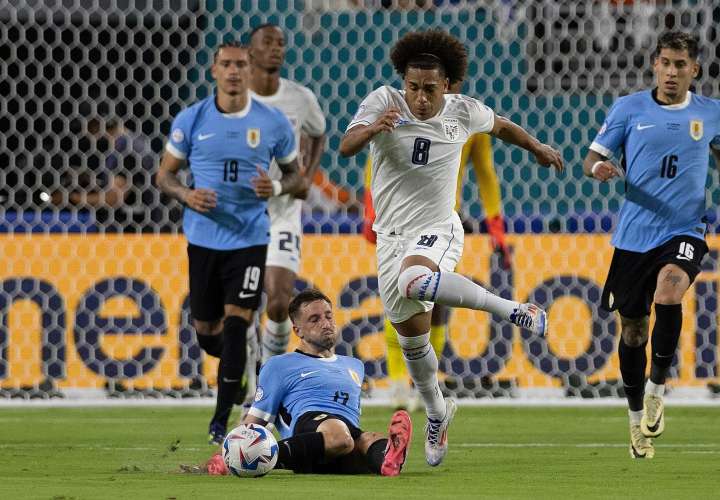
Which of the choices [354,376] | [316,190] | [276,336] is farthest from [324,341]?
[316,190]

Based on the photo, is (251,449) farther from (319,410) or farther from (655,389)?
(655,389)

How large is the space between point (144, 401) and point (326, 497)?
6090 millimetres

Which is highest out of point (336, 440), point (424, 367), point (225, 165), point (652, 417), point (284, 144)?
point (284, 144)

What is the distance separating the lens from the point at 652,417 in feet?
23.6

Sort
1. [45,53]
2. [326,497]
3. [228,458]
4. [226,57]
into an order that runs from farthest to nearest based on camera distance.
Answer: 1. [45,53]
2. [226,57]
3. [228,458]
4. [326,497]

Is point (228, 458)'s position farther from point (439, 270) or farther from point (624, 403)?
point (624, 403)

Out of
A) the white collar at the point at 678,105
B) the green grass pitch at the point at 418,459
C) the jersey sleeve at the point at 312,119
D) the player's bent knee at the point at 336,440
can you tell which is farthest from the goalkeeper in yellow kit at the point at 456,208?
the player's bent knee at the point at 336,440

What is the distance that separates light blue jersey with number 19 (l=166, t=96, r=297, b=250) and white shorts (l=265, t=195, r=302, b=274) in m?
1.11

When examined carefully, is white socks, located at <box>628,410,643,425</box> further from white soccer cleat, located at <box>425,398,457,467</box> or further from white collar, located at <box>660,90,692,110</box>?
white collar, located at <box>660,90,692,110</box>

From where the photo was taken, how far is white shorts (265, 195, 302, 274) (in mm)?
9320

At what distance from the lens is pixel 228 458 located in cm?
579

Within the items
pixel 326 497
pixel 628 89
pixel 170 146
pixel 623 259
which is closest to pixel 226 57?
pixel 170 146

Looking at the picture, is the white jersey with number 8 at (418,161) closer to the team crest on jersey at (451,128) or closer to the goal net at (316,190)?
the team crest on jersey at (451,128)

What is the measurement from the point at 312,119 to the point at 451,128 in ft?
9.19
